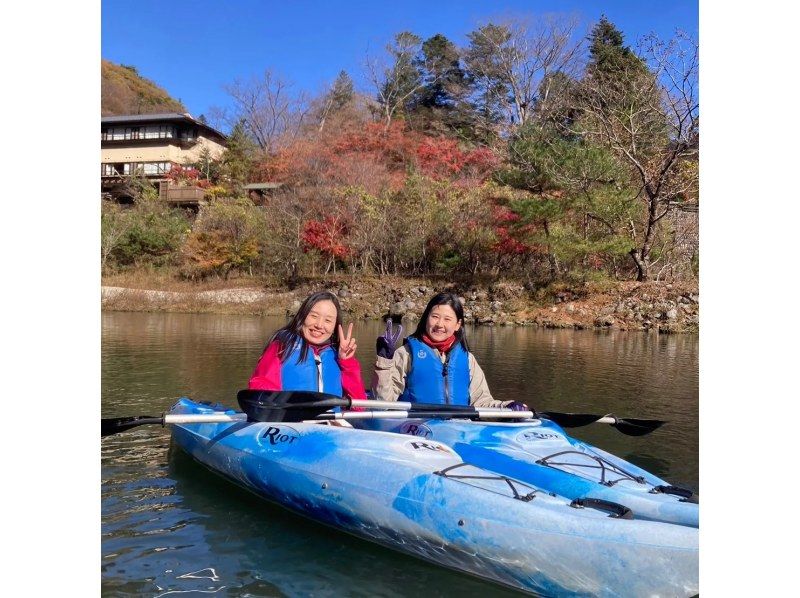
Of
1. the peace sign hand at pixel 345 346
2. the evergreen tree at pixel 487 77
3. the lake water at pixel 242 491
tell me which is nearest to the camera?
the lake water at pixel 242 491

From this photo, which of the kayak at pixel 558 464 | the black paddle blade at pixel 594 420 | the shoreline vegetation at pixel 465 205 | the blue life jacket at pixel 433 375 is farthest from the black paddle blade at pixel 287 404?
the shoreline vegetation at pixel 465 205

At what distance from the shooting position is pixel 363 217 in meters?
20.1

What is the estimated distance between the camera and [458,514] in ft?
9.59

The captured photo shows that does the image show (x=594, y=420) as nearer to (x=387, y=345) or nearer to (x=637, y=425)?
(x=637, y=425)

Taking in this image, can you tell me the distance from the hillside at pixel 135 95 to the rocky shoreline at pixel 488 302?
5.10 meters

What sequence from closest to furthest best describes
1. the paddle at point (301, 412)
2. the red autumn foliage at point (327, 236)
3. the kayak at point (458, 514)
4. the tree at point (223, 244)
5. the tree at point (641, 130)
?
1. the kayak at point (458, 514)
2. the paddle at point (301, 412)
3. the tree at point (641, 130)
4. the red autumn foliage at point (327, 236)
5. the tree at point (223, 244)

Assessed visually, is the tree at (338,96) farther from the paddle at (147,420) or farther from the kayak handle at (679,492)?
the kayak handle at (679,492)

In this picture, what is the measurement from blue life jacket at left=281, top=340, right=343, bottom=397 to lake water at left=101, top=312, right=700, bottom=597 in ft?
2.34

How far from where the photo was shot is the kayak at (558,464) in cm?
309

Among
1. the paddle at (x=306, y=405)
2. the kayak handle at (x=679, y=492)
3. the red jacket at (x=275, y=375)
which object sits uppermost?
the red jacket at (x=275, y=375)

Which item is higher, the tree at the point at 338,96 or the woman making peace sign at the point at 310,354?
the tree at the point at 338,96

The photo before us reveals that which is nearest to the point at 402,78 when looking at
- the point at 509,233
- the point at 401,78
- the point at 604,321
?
the point at 401,78
